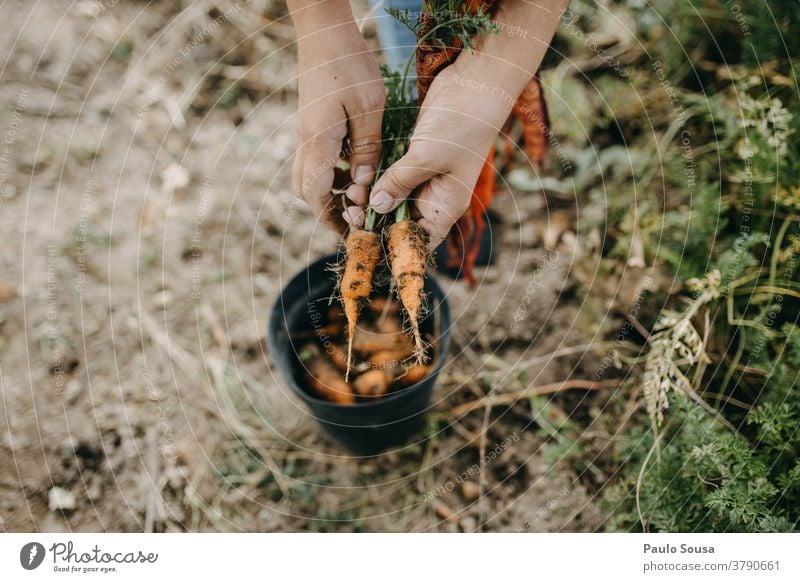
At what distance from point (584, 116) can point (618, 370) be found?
63cm

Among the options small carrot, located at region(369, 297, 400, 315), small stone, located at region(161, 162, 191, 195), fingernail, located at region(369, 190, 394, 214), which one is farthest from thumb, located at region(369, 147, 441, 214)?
small stone, located at region(161, 162, 191, 195)

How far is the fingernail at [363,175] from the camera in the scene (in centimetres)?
83

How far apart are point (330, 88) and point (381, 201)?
176 mm

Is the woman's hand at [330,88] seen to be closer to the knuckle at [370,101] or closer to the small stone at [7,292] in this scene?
the knuckle at [370,101]

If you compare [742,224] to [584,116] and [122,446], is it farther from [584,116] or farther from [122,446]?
[122,446]

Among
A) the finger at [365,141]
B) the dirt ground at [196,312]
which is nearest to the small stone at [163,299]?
the dirt ground at [196,312]

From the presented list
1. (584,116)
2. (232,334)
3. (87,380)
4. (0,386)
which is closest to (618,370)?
(584,116)

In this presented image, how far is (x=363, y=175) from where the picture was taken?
83 cm

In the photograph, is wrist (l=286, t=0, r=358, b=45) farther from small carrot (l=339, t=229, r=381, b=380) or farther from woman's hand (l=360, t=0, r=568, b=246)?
small carrot (l=339, t=229, r=381, b=380)

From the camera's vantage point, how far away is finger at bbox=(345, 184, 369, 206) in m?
0.83

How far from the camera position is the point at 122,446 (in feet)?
3.44

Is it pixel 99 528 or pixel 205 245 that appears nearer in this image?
pixel 99 528

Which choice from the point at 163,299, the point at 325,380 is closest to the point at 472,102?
the point at 325,380

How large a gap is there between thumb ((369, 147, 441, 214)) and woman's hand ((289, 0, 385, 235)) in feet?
0.26
